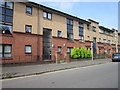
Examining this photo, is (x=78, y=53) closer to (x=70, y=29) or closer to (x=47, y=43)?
(x=70, y=29)

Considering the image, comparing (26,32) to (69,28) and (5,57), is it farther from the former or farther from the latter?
(69,28)

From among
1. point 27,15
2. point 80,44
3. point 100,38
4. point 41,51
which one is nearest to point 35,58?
point 41,51

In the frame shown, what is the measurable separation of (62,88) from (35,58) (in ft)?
42.6

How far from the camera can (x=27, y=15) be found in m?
18.8

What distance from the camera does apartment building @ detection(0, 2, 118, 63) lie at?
1653 cm

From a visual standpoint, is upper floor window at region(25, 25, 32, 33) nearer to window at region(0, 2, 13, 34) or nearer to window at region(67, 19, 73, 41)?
window at region(0, 2, 13, 34)

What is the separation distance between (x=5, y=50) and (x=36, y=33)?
5044 millimetres

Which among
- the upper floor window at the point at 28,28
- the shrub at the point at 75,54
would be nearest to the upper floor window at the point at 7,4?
the upper floor window at the point at 28,28

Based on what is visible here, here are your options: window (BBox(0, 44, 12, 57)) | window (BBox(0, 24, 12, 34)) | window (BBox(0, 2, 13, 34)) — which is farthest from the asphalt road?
window (BBox(0, 2, 13, 34))

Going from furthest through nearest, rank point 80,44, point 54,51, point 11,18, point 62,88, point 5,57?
point 80,44 < point 54,51 < point 11,18 < point 5,57 < point 62,88

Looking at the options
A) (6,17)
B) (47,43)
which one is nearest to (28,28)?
(6,17)

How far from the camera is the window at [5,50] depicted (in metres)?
15.8

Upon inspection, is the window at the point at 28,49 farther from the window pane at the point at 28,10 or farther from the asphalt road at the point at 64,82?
the asphalt road at the point at 64,82

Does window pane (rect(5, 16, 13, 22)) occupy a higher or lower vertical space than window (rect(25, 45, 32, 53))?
higher
